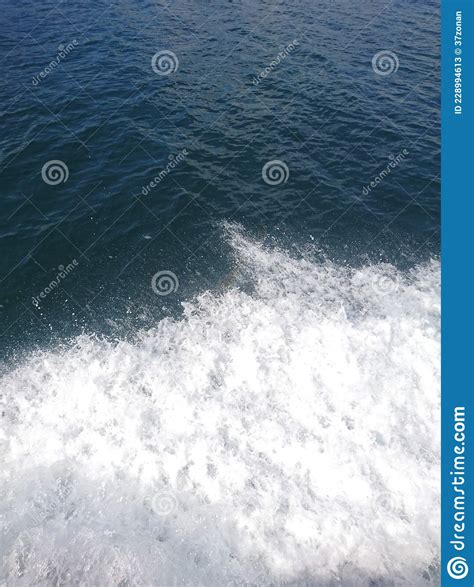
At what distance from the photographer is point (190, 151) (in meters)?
22.2

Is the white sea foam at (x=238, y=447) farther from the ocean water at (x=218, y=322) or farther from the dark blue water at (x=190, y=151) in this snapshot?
the dark blue water at (x=190, y=151)

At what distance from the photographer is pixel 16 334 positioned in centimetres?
1479

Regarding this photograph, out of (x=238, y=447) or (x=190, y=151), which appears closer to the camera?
(x=238, y=447)

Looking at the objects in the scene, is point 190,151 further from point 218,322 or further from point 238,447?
point 238,447

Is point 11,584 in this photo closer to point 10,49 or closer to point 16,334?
point 16,334

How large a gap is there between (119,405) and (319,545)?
6.96 m
